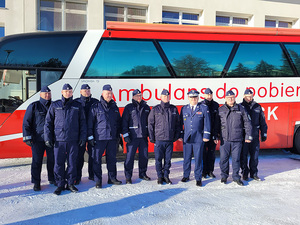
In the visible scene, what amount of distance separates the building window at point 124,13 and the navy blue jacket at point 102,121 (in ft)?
26.7

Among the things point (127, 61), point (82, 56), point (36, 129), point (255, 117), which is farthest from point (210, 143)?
point (82, 56)

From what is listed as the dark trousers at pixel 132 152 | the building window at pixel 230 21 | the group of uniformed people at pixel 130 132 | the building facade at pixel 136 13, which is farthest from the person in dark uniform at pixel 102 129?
the building window at pixel 230 21

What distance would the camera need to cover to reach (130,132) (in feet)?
14.9

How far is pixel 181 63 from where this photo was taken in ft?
18.9

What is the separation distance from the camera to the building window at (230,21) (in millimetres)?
12500

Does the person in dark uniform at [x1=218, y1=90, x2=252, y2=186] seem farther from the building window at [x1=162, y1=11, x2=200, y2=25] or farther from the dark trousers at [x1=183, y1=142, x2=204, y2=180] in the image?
the building window at [x1=162, y1=11, x2=200, y2=25]

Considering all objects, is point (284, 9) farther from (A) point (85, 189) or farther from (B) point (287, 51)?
(A) point (85, 189)

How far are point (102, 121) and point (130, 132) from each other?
0.60 metres

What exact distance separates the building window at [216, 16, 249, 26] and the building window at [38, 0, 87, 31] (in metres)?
6.65

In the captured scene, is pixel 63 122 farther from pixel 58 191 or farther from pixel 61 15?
pixel 61 15

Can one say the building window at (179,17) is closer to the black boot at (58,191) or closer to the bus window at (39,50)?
the bus window at (39,50)

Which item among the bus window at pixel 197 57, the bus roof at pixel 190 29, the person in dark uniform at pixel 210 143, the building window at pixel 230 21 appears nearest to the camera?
the person in dark uniform at pixel 210 143

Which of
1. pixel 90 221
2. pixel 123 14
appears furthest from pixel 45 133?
pixel 123 14

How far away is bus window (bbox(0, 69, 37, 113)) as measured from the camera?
17.2ft
